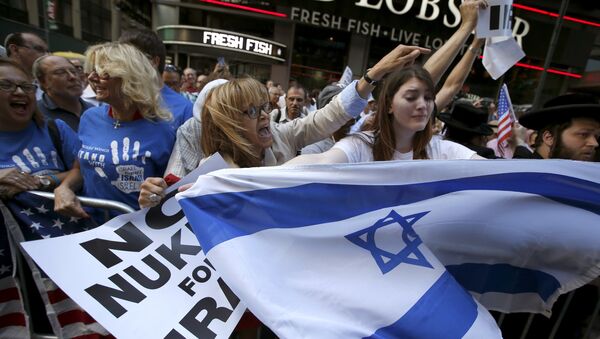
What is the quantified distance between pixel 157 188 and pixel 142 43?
62.5 inches

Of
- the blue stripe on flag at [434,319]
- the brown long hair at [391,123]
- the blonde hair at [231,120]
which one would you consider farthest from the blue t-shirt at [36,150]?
the blue stripe on flag at [434,319]

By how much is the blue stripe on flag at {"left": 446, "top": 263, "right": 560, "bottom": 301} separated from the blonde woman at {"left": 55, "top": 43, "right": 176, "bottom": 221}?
1787mm

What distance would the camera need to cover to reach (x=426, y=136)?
196 cm

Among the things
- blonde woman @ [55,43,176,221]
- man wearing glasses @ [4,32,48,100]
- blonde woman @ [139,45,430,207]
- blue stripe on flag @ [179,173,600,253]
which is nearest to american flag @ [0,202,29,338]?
blonde woman @ [55,43,176,221]

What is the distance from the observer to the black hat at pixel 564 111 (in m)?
1.96

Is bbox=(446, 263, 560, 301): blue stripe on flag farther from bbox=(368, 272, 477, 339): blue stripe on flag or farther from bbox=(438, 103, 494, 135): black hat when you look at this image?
bbox=(438, 103, 494, 135): black hat

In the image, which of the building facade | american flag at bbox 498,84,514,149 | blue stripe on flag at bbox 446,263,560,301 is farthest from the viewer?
the building facade

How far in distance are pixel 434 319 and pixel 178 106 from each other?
7.56 feet

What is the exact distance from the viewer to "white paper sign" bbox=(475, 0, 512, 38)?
239 centimetres

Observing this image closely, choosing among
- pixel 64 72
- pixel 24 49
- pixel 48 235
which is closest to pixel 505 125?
pixel 48 235

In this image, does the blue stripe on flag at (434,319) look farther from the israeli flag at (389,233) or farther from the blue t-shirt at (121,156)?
the blue t-shirt at (121,156)

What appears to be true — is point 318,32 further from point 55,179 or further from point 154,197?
point 154,197

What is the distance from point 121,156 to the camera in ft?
6.63

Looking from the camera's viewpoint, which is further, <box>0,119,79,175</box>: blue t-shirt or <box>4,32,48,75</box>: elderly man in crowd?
<box>4,32,48,75</box>: elderly man in crowd
